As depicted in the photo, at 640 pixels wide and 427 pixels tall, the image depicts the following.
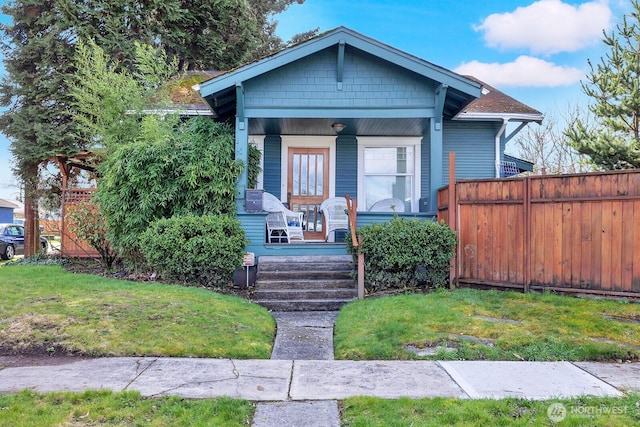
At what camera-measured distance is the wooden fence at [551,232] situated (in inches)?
232

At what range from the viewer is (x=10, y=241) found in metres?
17.5

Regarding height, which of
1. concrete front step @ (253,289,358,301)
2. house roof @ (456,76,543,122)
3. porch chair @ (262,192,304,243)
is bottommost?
concrete front step @ (253,289,358,301)

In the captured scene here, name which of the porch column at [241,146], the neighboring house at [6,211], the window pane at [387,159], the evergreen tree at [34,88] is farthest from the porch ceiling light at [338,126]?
the neighboring house at [6,211]

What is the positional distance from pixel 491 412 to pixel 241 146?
656 centimetres

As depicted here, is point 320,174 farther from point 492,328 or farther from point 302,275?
point 492,328

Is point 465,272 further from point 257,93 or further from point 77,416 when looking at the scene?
point 77,416

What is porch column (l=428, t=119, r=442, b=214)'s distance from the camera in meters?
8.38

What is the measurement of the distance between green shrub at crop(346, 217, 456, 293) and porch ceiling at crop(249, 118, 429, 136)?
9.09 feet

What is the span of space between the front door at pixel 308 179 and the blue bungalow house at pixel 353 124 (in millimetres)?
25

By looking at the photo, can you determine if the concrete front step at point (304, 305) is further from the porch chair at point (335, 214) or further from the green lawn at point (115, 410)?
the green lawn at point (115, 410)

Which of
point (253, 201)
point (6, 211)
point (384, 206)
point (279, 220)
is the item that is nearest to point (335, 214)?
point (384, 206)

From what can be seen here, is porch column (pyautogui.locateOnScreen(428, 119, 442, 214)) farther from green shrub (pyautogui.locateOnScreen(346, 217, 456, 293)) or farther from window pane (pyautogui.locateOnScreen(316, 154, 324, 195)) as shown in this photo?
window pane (pyautogui.locateOnScreen(316, 154, 324, 195))

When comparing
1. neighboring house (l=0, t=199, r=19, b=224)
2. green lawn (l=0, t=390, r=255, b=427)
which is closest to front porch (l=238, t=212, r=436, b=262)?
green lawn (l=0, t=390, r=255, b=427)

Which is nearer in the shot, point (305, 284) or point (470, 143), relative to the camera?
point (305, 284)
